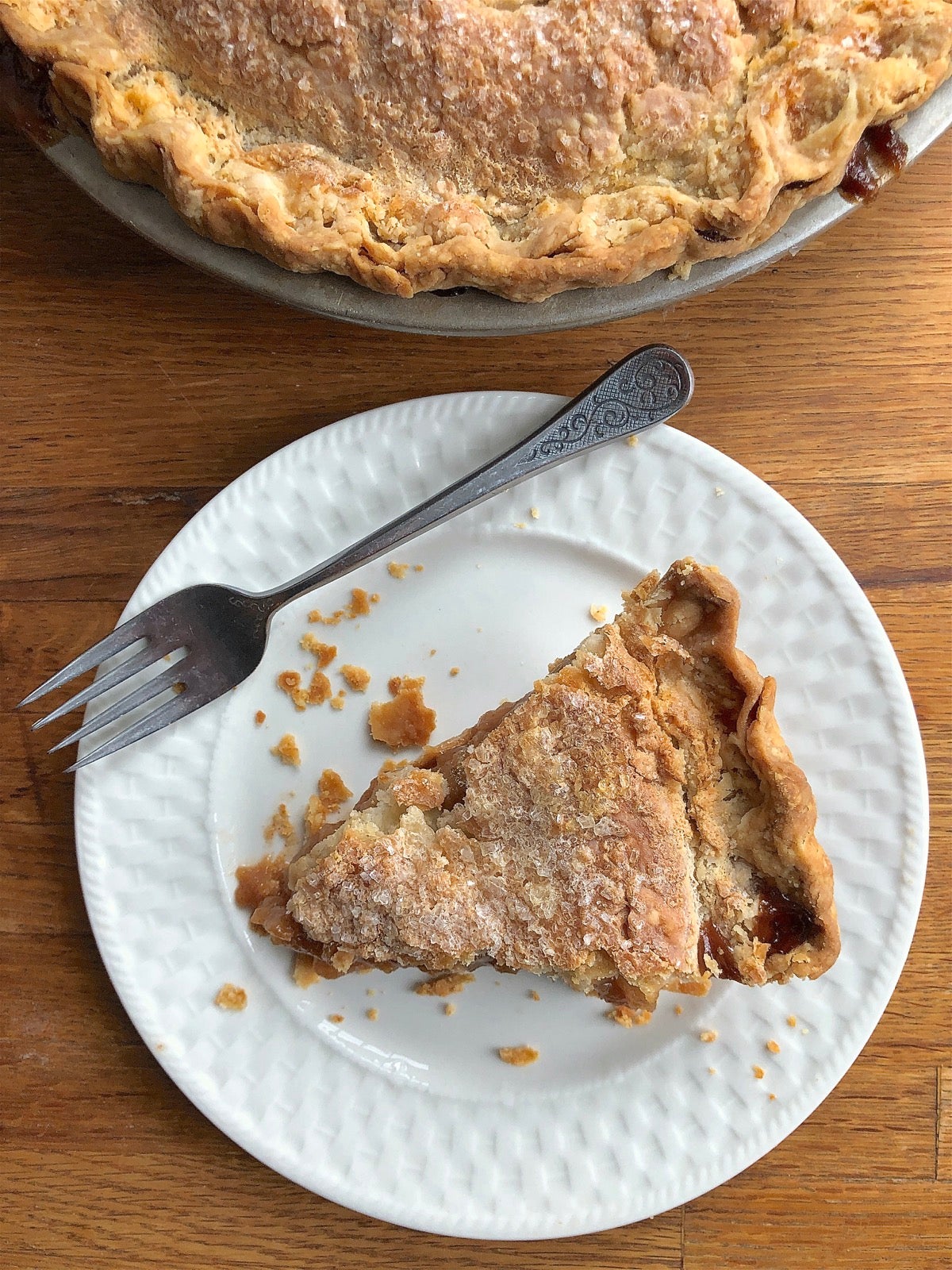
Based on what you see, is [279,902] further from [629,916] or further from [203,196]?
[203,196]

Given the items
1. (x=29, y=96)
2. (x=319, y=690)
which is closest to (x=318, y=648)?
(x=319, y=690)

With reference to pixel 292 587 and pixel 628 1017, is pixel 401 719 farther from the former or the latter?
pixel 628 1017

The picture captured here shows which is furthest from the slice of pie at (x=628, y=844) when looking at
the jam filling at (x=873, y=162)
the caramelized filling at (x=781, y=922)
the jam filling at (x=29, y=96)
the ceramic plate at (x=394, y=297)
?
the jam filling at (x=29, y=96)

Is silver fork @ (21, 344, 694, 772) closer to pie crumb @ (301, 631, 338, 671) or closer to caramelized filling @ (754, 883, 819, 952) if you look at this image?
pie crumb @ (301, 631, 338, 671)

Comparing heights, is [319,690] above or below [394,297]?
below

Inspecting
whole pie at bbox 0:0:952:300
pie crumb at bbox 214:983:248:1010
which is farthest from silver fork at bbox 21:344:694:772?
pie crumb at bbox 214:983:248:1010

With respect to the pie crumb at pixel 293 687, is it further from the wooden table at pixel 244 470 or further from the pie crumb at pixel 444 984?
the pie crumb at pixel 444 984

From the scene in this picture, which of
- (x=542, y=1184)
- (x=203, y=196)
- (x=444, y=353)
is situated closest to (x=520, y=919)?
(x=542, y=1184)
